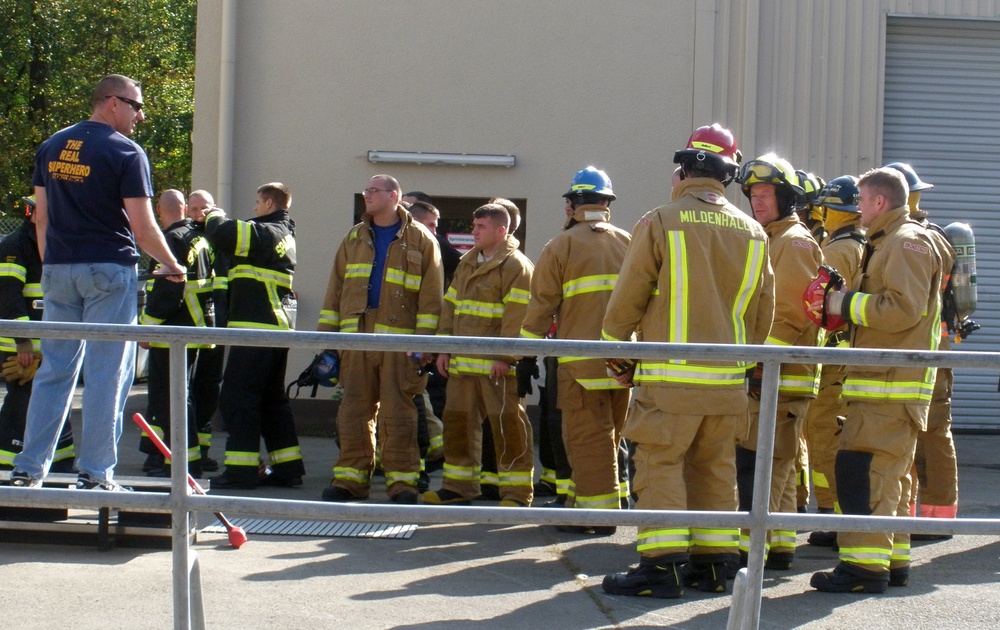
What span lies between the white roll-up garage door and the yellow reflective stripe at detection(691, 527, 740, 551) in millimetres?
6959

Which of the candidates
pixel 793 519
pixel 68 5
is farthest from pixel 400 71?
pixel 68 5

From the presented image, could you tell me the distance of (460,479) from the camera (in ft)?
23.8

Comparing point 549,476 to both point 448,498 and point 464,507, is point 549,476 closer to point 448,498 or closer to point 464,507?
point 448,498

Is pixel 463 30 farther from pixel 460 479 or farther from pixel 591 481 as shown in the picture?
pixel 591 481

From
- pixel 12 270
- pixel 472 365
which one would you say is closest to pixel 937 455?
pixel 472 365

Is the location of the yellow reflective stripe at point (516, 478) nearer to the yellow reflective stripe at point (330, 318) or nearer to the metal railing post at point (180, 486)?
the yellow reflective stripe at point (330, 318)

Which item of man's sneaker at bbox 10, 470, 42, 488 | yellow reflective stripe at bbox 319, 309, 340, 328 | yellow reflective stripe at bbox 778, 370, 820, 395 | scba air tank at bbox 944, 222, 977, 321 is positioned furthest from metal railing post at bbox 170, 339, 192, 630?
scba air tank at bbox 944, 222, 977, 321

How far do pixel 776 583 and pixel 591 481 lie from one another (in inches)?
47.3

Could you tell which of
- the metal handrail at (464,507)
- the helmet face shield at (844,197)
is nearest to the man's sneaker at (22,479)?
the metal handrail at (464,507)

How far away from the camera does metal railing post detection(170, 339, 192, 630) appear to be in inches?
146

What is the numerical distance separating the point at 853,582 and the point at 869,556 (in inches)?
5.6

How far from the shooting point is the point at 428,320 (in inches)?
287

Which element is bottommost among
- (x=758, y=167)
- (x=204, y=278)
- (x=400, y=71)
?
(x=204, y=278)

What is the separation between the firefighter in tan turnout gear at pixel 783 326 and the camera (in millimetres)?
5500
